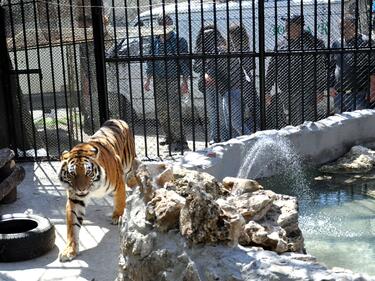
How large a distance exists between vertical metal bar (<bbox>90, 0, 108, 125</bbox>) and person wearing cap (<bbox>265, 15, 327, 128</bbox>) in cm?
191

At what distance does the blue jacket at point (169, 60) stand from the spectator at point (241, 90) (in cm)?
60

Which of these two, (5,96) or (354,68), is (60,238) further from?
(354,68)

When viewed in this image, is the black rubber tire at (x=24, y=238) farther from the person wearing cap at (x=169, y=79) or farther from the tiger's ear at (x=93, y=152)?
the person wearing cap at (x=169, y=79)

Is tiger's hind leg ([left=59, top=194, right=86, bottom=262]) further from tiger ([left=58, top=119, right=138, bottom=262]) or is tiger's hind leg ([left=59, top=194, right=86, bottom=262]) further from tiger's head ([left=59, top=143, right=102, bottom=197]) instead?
tiger's head ([left=59, top=143, right=102, bottom=197])

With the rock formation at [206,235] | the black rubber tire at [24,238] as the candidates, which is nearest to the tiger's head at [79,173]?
the black rubber tire at [24,238]

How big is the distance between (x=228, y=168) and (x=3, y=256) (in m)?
1.89

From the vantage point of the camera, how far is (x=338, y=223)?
16.6 ft

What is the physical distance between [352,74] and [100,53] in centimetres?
304

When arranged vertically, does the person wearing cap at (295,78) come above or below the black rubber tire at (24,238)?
above

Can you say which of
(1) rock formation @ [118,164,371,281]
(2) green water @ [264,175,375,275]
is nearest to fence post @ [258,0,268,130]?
(2) green water @ [264,175,375,275]

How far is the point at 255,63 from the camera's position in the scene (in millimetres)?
7410

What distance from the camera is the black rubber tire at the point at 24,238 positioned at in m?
4.79

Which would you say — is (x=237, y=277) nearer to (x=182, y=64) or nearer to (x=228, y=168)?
(x=228, y=168)

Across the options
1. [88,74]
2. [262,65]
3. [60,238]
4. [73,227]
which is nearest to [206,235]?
[73,227]
